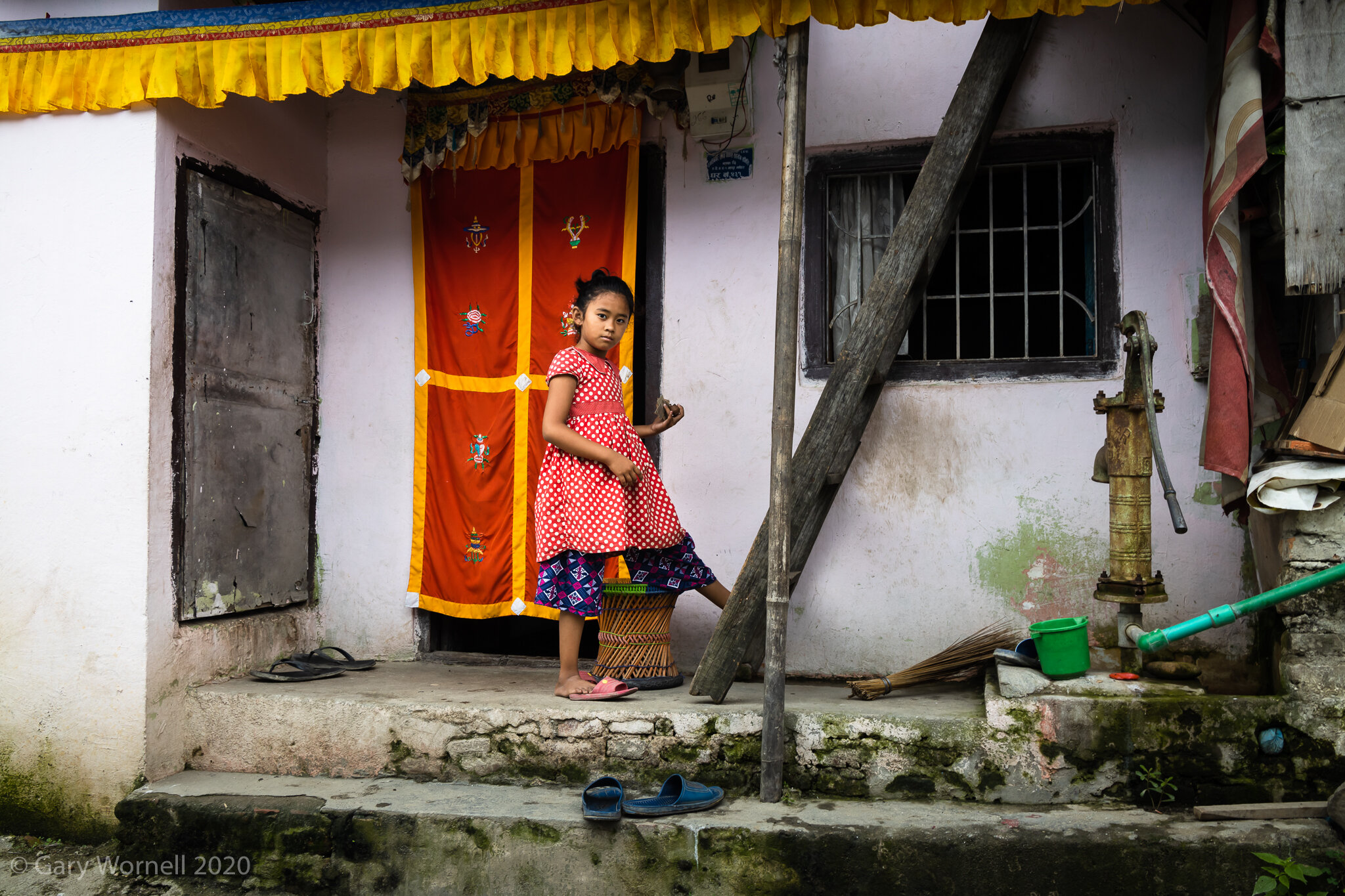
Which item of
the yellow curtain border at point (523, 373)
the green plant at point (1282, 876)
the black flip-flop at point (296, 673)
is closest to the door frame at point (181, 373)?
the black flip-flop at point (296, 673)

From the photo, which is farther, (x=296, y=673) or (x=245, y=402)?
(x=245, y=402)

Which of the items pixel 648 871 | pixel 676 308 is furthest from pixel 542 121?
pixel 648 871

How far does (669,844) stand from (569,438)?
151cm

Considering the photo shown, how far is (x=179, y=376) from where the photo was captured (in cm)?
392

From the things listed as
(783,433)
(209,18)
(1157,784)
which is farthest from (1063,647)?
(209,18)

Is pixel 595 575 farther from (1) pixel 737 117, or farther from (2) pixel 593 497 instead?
(1) pixel 737 117

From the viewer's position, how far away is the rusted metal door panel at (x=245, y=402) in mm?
4000

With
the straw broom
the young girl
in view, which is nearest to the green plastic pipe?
the straw broom

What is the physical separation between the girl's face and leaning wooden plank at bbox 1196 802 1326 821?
8.81 feet

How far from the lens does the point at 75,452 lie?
12.5 feet

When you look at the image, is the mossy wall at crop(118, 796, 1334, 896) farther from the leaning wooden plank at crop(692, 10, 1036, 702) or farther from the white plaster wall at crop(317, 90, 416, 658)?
the white plaster wall at crop(317, 90, 416, 658)

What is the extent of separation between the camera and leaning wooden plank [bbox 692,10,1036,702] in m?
3.59

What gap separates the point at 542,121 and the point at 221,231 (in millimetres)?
1588

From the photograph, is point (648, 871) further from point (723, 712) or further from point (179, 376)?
point (179, 376)
